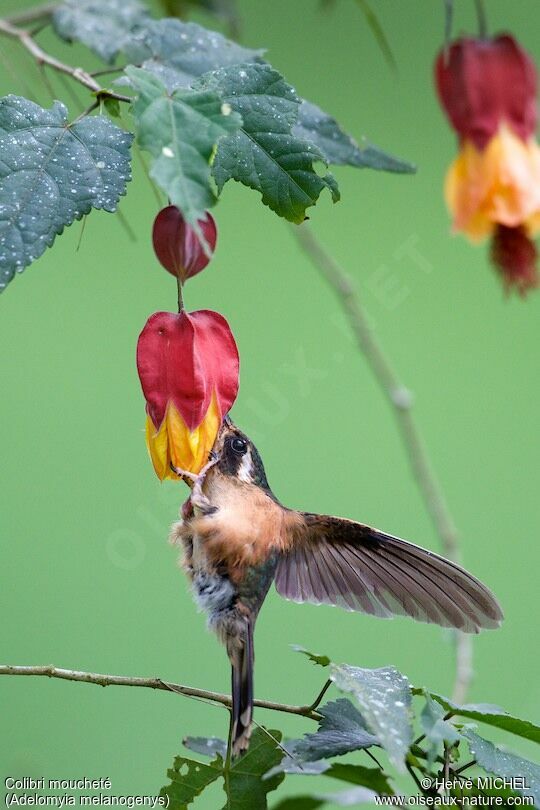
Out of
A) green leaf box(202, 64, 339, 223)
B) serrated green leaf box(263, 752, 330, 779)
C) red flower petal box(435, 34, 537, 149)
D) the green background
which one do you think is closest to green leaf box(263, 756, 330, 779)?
serrated green leaf box(263, 752, 330, 779)

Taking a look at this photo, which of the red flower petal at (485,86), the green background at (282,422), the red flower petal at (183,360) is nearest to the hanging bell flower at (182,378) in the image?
the red flower petal at (183,360)

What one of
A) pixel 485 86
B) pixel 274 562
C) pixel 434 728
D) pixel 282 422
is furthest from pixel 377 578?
pixel 282 422

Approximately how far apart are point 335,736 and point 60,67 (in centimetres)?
47

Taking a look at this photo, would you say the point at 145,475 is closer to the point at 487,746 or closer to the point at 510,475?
the point at 510,475

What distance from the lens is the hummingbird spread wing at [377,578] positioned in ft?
2.20

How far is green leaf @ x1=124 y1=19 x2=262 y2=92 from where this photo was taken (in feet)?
2.60

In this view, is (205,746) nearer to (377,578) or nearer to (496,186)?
(377,578)

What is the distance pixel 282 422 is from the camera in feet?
7.54

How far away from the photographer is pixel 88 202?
1.96 feet

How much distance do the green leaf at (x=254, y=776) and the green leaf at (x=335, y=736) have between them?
14mm

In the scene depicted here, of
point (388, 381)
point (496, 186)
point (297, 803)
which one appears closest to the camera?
point (297, 803)

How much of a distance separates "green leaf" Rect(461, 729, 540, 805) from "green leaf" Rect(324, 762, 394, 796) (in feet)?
0.23

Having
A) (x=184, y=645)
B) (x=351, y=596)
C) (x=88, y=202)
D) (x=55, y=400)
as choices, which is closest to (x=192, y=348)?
(x=88, y=202)

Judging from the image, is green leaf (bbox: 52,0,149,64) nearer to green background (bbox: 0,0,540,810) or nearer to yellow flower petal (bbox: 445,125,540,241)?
yellow flower petal (bbox: 445,125,540,241)
